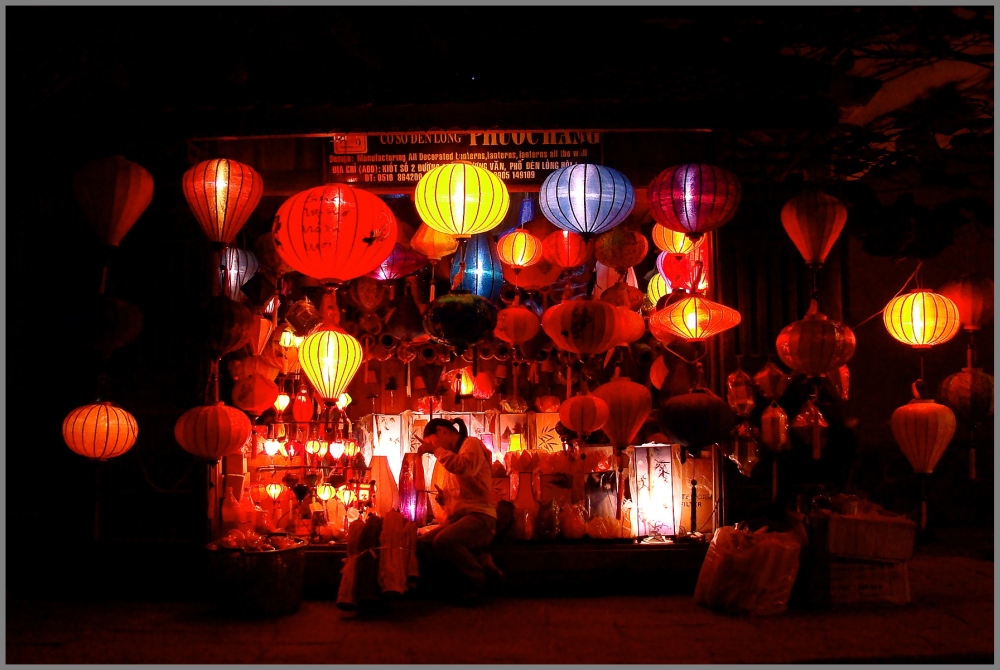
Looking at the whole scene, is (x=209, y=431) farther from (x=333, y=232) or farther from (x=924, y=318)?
(x=924, y=318)

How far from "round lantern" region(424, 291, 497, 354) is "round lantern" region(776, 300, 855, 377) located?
2.66 m

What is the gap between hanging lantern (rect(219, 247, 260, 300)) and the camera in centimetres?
829

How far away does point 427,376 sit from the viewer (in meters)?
9.15

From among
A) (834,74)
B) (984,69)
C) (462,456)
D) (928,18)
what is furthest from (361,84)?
(984,69)

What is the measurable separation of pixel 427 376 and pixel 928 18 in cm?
704

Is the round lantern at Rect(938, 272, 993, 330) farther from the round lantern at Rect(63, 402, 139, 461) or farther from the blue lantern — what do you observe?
the round lantern at Rect(63, 402, 139, 461)

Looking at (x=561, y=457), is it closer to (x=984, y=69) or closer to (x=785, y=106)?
(x=785, y=106)

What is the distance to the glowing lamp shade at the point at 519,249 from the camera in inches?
316

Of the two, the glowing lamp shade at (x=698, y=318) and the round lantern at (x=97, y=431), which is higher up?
the glowing lamp shade at (x=698, y=318)

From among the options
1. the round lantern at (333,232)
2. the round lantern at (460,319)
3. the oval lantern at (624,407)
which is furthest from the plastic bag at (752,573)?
the round lantern at (333,232)

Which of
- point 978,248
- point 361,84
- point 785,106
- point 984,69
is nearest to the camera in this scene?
point 785,106

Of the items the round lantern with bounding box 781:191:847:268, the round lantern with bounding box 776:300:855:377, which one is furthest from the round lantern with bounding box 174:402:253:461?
the round lantern with bounding box 781:191:847:268

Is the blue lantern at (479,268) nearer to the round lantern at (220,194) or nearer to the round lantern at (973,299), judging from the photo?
the round lantern at (220,194)

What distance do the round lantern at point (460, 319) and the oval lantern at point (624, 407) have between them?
1.25 m
